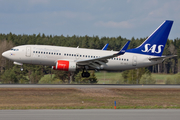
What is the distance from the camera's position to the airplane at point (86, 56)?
3925 cm

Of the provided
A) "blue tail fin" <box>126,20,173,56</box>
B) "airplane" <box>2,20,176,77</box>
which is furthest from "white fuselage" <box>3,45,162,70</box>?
"blue tail fin" <box>126,20,173,56</box>

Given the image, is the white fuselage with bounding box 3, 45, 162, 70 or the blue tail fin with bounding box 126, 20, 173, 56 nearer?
the white fuselage with bounding box 3, 45, 162, 70

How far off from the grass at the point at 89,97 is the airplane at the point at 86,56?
6.56m

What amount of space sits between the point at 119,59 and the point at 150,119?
87.7ft

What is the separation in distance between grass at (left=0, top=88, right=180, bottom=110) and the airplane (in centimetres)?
656

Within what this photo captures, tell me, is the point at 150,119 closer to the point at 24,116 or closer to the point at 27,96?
the point at 24,116

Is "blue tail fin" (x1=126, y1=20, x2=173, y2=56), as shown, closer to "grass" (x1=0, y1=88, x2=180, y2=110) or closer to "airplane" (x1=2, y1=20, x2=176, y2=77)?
"airplane" (x1=2, y1=20, x2=176, y2=77)

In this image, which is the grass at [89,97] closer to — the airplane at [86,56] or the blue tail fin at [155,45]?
the airplane at [86,56]

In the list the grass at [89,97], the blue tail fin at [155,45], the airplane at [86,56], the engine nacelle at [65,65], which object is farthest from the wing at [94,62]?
the grass at [89,97]

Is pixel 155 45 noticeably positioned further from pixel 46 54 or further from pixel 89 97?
pixel 89 97

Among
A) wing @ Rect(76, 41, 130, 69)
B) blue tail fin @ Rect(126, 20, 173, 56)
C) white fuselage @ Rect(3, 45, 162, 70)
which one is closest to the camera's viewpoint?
wing @ Rect(76, 41, 130, 69)

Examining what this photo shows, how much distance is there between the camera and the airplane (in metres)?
39.2

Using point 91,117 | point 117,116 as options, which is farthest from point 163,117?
point 91,117

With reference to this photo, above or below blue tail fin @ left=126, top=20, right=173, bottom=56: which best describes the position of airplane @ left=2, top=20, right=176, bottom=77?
below
